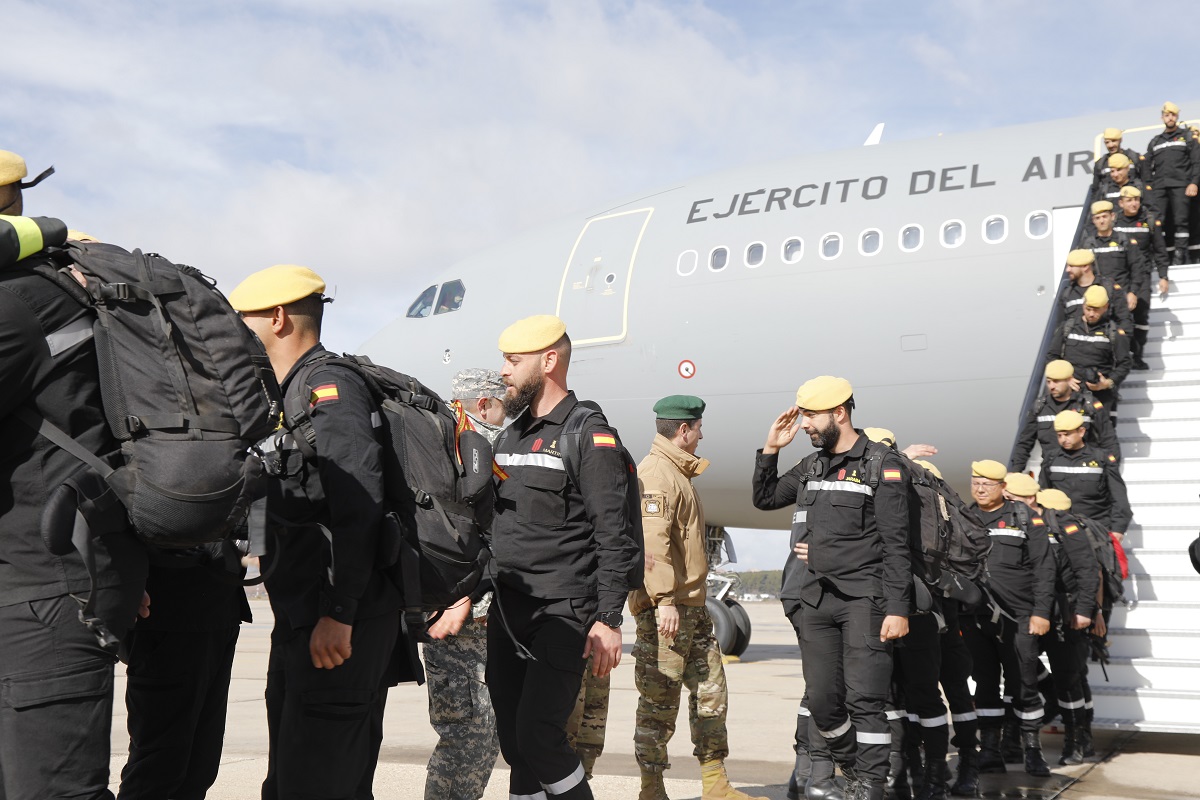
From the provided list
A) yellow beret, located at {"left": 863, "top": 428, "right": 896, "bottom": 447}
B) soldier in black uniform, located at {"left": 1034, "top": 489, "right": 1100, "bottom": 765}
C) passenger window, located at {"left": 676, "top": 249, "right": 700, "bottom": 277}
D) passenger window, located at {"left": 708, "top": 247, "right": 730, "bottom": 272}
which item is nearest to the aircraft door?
passenger window, located at {"left": 676, "top": 249, "right": 700, "bottom": 277}

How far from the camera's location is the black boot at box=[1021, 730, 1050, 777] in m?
7.27

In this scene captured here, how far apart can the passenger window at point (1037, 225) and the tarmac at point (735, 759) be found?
4.65m

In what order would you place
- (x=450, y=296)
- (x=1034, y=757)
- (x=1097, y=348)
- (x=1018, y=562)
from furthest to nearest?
(x=450, y=296)
(x=1097, y=348)
(x=1018, y=562)
(x=1034, y=757)

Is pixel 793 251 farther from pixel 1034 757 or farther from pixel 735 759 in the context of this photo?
pixel 1034 757

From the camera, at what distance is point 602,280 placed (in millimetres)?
13047

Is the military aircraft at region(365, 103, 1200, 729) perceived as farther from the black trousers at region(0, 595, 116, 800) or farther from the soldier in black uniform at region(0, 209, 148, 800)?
the black trousers at region(0, 595, 116, 800)

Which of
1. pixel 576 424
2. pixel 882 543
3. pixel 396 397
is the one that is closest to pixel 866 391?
pixel 882 543

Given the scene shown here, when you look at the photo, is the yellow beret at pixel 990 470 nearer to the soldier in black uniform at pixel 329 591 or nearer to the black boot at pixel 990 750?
the black boot at pixel 990 750

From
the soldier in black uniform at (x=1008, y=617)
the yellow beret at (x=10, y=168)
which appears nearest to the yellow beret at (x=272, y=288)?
the yellow beret at (x=10, y=168)

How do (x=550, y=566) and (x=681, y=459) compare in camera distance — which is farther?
(x=681, y=459)

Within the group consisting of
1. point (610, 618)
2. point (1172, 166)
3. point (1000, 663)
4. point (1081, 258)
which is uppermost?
point (1172, 166)

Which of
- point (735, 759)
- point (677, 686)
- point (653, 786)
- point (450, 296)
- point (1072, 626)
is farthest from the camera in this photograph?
point (450, 296)

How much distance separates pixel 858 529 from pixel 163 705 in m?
3.37

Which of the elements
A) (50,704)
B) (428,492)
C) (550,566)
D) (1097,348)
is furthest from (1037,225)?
(50,704)
